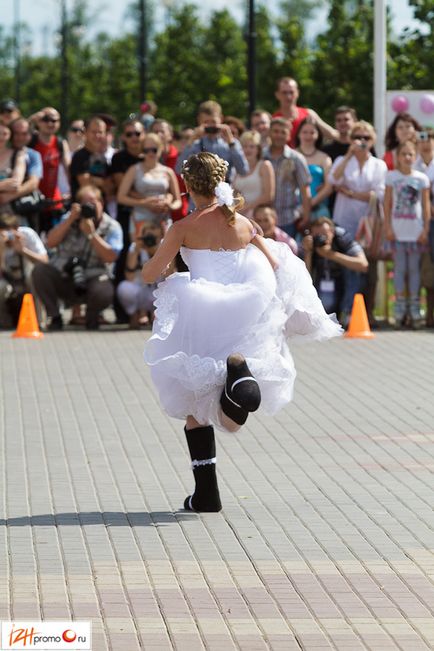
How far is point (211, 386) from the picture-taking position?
8625mm

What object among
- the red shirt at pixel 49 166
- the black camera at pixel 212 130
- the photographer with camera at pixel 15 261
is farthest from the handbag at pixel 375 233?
the red shirt at pixel 49 166

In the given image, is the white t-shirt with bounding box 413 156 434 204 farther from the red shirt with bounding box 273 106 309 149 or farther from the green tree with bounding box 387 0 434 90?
the green tree with bounding box 387 0 434 90

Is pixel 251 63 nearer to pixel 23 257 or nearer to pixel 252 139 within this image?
pixel 252 139

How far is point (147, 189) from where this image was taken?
18312 millimetres

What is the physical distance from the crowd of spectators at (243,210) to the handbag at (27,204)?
0.01 meters

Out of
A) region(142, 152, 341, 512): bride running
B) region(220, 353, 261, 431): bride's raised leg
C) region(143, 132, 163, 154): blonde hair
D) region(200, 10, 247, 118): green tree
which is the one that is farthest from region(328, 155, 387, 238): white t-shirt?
region(200, 10, 247, 118): green tree

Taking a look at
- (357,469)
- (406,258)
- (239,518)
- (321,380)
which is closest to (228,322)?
(239,518)

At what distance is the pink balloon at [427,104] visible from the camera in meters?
20.2

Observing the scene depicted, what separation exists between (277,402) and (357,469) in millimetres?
1474

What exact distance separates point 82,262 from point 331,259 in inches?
105

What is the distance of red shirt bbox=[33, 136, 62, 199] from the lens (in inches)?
768

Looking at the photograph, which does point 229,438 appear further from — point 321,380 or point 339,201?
point 339,201

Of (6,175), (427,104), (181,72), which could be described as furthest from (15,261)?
(181,72)

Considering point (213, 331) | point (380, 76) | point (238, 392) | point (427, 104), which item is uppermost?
point (380, 76)
